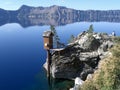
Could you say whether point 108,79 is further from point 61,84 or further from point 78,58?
point 78,58

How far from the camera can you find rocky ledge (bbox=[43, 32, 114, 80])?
213 feet

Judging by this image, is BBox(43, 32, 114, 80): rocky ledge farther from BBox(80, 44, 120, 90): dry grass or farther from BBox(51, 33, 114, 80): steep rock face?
BBox(80, 44, 120, 90): dry grass

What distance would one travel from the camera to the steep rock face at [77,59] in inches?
2559

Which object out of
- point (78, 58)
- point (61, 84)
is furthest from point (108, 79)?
point (78, 58)

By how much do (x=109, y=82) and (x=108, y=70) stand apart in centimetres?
127

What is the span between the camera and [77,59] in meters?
66.3

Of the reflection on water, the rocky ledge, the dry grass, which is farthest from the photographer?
the rocky ledge

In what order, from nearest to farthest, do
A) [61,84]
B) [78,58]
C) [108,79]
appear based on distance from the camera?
1. [108,79]
2. [61,84]
3. [78,58]

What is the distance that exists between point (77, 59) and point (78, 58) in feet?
1.14

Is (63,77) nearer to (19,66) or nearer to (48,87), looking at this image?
(48,87)

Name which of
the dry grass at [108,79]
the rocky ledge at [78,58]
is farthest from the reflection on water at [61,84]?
the dry grass at [108,79]

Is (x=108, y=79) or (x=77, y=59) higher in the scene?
(x=108, y=79)

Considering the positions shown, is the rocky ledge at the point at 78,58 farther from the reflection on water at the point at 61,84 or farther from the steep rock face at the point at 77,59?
the reflection on water at the point at 61,84

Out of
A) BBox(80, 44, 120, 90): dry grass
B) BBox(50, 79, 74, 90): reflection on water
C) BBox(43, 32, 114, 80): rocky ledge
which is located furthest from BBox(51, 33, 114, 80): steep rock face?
BBox(80, 44, 120, 90): dry grass
